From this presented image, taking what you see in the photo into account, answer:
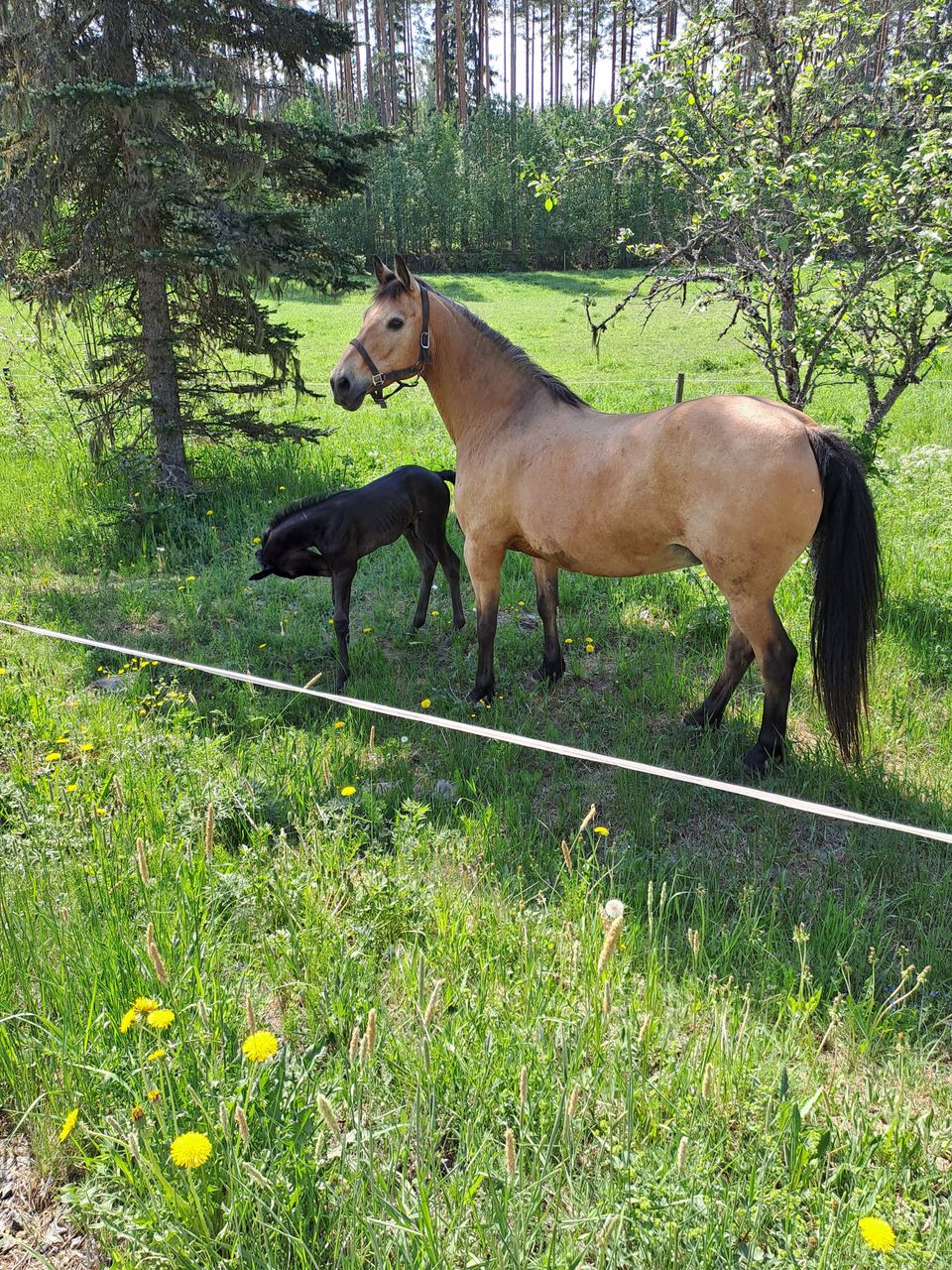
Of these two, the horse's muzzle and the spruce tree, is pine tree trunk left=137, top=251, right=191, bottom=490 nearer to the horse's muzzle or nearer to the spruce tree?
the spruce tree

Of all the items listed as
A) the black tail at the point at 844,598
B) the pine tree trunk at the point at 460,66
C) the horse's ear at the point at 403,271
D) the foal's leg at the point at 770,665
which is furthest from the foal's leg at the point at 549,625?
the pine tree trunk at the point at 460,66

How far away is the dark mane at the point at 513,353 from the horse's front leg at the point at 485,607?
1.01 m

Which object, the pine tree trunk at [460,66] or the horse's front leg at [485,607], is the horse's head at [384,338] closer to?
the horse's front leg at [485,607]

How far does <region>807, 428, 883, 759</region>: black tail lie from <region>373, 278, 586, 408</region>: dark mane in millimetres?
1573

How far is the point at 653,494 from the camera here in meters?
3.99

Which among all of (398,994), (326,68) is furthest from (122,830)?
(326,68)

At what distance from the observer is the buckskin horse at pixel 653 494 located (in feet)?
12.2

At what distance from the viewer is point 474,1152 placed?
1.91 metres

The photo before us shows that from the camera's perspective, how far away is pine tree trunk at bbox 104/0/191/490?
22.3 ft

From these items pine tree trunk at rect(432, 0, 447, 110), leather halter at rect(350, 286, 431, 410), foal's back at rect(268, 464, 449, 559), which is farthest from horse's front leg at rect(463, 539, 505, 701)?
pine tree trunk at rect(432, 0, 447, 110)

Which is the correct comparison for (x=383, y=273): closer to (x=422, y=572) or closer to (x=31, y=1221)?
(x=422, y=572)

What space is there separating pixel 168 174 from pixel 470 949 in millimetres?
7261

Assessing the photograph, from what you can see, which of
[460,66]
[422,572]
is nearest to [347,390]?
[422,572]

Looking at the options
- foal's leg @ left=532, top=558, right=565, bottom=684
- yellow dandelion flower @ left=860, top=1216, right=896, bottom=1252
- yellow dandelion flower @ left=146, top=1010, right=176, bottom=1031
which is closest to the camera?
yellow dandelion flower @ left=860, top=1216, right=896, bottom=1252
